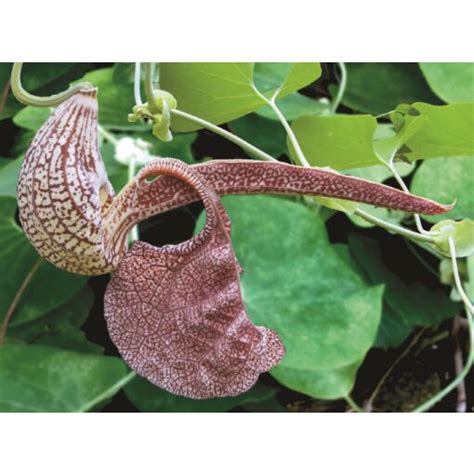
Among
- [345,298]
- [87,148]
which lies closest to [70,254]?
[87,148]

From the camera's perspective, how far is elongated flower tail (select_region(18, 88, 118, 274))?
0.57 m

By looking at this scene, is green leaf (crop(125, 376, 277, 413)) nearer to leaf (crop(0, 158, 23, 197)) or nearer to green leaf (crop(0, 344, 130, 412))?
green leaf (crop(0, 344, 130, 412))

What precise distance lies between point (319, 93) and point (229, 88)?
20 cm

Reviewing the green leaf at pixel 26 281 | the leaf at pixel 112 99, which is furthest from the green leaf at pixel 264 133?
the green leaf at pixel 26 281

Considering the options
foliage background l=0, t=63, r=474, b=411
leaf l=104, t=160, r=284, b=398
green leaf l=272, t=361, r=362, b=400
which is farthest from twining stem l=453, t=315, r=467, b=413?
leaf l=104, t=160, r=284, b=398

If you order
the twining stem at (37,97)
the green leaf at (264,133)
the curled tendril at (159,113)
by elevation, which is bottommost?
the green leaf at (264,133)

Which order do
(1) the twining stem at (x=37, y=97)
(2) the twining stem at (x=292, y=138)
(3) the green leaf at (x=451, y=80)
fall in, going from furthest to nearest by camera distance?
(3) the green leaf at (x=451, y=80)
(2) the twining stem at (x=292, y=138)
(1) the twining stem at (x=37, y=97)

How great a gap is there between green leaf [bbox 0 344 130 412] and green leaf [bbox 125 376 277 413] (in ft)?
0.08

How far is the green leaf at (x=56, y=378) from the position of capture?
855mm

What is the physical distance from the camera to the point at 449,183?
0.87m

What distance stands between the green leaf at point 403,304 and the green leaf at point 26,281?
314 mm

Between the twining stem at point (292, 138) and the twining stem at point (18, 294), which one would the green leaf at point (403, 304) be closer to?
the twining stem at point (292, 138)

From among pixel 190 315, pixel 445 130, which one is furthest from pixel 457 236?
pixel 190 315

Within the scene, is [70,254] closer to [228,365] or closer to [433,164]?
[228,365]
